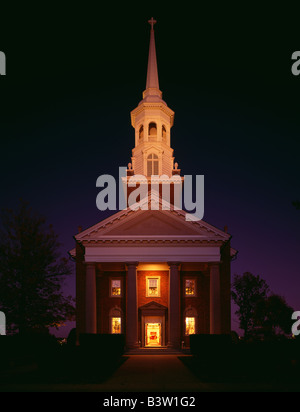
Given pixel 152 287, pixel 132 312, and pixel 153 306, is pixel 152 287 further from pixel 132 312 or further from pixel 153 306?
pixel 132 312

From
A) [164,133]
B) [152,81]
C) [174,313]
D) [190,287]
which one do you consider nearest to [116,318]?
[174,313]

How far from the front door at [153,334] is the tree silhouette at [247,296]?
2548 cm

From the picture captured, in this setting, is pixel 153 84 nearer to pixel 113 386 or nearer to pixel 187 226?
pixel 187 226

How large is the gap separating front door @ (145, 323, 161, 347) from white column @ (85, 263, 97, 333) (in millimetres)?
5723

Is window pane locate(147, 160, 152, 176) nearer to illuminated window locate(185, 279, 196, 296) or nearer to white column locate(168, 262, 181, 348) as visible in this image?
illuminated window locate(185, 279, 196, 296)

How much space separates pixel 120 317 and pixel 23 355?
1843 cm

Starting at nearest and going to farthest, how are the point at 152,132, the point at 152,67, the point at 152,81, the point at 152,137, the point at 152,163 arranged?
the point at 152,163, the point at 152,137, the point at 152,132, the point at 152,81, the point at 152,67

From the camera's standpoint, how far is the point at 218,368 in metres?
24.5

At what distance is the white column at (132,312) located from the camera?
43.1m

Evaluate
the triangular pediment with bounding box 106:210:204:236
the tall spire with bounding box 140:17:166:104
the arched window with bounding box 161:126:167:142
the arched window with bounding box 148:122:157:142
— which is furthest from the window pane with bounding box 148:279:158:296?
the tall spire with bounding box 140:17:166:104

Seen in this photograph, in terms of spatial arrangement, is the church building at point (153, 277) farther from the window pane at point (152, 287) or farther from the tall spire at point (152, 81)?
the tall spire at point (152, 81)

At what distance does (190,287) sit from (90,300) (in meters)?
10.3

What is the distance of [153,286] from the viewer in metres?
48.6
